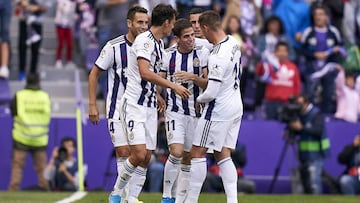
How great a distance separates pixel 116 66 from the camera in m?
16.7

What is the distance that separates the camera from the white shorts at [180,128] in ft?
54.6

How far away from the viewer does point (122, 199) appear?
16.6 meters

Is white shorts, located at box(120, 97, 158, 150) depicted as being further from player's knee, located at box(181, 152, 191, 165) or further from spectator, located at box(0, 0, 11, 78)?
spectator, located at box(0, 0, 11, 78)

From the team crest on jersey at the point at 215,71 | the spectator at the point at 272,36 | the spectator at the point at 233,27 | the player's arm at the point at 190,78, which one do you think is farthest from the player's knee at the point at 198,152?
the spectator at the point at 272,36

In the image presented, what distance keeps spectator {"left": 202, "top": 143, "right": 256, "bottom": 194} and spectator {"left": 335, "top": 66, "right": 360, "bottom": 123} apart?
7.96 ft

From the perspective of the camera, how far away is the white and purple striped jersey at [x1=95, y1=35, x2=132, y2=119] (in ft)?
54.5

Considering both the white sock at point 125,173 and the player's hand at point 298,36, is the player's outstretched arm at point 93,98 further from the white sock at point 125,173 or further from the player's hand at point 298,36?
the player's hand at point 298,36

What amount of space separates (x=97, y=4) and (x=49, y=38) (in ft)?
5.54

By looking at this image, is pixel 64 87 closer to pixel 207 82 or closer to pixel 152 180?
pixel 152 180

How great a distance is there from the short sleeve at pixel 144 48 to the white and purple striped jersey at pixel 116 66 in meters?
0.76

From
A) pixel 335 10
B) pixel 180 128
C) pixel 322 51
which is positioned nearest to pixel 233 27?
pixel 322 51

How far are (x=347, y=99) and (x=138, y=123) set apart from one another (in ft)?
32.7

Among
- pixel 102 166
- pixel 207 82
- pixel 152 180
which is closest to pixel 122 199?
pixel 207 82

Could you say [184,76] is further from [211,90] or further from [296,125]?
[296,125]
